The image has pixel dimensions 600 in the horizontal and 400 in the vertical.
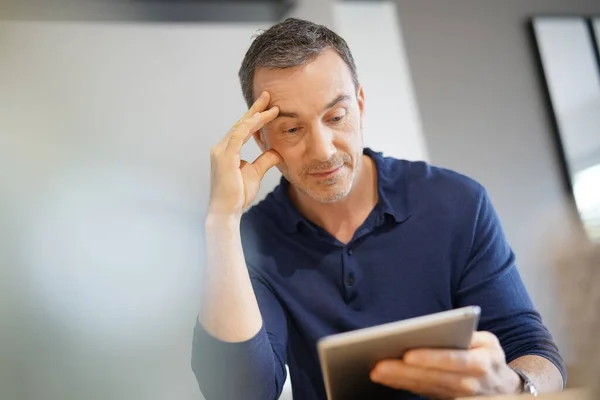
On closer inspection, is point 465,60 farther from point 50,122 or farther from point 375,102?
point 50,122

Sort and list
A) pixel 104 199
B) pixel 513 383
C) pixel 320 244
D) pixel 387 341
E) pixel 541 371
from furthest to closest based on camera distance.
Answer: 1. pixel 104 199
2. pixel 320 244
3. pixel 541 371
4. pixel 513 383
5. pixel 387 341

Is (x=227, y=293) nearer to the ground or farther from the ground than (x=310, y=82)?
nearer to the ground

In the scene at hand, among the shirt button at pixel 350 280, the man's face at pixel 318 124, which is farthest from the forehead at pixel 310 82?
the shirt button at pixel 350 280

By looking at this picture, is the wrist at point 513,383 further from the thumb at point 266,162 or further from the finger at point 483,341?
the thumb at point 266,162

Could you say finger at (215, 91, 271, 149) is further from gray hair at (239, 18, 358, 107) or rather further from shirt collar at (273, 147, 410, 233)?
shirt collar at (273, 147, 410, 233)

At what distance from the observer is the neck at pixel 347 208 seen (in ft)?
3.89

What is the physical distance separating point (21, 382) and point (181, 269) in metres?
0.51

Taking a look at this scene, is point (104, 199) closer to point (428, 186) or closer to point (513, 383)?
point (428, 186)

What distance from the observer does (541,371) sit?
89 cm

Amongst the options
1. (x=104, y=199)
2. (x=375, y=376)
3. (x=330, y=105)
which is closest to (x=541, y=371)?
(x=375, y=376)

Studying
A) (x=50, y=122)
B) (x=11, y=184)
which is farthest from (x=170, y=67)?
(x=11, y=184)

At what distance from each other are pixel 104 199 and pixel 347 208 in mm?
761

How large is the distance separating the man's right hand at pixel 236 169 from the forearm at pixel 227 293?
47mm

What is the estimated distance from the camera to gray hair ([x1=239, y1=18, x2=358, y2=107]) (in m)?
1.08
